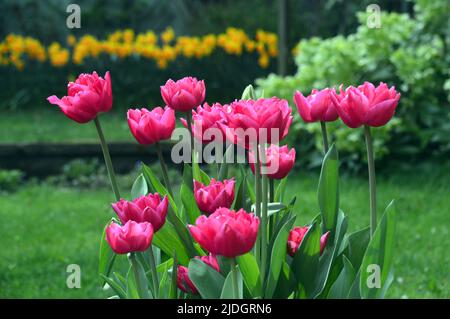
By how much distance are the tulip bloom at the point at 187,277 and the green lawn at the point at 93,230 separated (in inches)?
80.9

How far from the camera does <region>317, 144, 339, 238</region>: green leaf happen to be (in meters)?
1.97

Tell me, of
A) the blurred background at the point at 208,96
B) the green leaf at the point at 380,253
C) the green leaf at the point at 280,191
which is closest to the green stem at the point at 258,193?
the green leaf at the point at 380,253

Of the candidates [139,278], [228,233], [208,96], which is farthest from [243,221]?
[208,96]

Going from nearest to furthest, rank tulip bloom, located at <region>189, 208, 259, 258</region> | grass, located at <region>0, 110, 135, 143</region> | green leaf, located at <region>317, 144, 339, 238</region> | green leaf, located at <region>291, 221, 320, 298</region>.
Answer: tulip bloom, located at <region>189, 208, 259, 258</region>, green leaf, located at <region>291, 221, 320, 298</region>, green leaf, located at <region>317, 144, 339, 238</region>, grass, located at <region>0, 110, 135, 143</region>

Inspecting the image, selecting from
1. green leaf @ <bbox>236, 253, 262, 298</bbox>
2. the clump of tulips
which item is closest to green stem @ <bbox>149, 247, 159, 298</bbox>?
the clump of tulips

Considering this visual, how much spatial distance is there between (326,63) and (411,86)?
26.1 inches

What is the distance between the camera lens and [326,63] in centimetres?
662

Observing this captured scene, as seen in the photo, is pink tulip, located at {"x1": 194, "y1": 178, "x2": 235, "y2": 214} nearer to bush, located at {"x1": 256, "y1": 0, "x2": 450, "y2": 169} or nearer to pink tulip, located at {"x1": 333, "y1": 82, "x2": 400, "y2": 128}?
pink tulip, located at {"x1": 333, "y1": 82, "x2": 400, "y2": 128}

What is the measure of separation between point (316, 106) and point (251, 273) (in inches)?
18.9

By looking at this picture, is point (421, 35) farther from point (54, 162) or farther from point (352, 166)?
point (54, 162)

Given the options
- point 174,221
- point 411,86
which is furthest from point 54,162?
point 174,221

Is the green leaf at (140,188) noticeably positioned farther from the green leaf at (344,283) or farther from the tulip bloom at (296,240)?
the green leaf at (344,283)

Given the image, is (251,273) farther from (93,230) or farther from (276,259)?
(93,230)

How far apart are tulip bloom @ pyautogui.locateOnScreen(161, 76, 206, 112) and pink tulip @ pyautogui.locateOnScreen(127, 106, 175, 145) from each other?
8 cm
